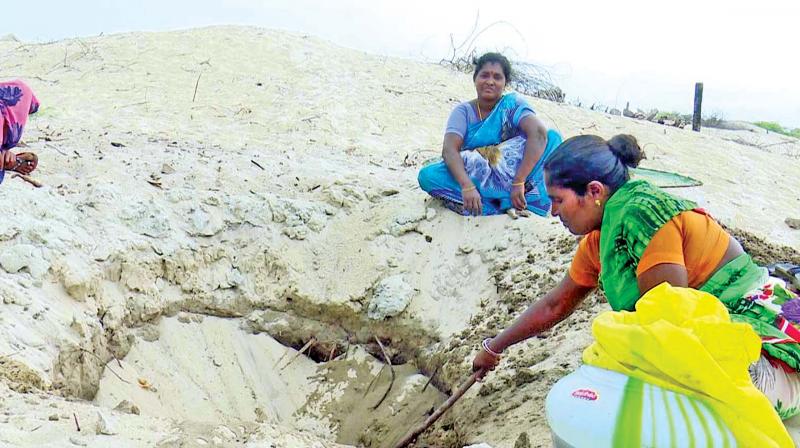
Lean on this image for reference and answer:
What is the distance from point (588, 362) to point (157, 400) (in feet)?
6.56

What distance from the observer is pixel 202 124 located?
5.64 meters

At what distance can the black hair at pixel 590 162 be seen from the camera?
1886mm

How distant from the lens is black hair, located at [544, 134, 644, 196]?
189 cm

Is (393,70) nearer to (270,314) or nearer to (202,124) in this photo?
(202,124)

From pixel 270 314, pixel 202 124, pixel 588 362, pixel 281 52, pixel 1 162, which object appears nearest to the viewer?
pixel 588 362

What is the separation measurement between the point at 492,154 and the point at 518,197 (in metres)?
0.27

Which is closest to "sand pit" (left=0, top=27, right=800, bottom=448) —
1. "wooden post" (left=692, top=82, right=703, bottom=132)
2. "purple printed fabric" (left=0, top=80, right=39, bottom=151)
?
"purple printed fabric" (left=0, top=80, right=39, bottom=151)

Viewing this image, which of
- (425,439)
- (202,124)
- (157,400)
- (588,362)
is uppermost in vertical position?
(588,362)

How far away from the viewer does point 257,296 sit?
3.49 meters

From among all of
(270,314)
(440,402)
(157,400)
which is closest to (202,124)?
(270,314)

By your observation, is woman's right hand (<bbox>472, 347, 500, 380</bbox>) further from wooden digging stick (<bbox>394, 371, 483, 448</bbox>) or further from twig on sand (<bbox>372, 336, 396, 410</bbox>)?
twig on sand (<bbox>372, 336, 396, 410</bbox>)

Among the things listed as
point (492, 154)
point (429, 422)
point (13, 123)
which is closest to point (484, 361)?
point (429, 422)

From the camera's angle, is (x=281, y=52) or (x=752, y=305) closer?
(x=752, y=305)

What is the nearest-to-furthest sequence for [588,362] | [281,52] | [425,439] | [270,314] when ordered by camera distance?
[588,362] → [425,439] → [270,314] → [281,52]
